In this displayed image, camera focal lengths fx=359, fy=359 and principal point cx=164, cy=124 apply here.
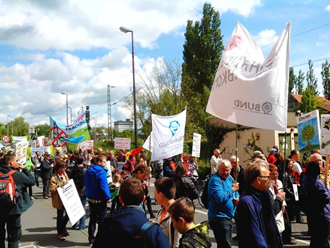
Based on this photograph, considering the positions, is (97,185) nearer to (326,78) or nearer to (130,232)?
(130,232)

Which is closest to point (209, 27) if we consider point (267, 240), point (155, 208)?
point (155, 208)

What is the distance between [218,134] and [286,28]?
19.5 m

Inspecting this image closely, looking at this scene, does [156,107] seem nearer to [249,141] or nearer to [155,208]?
[249,141]

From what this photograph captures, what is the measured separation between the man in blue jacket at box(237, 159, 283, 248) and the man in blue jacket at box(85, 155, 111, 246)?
3905 mm

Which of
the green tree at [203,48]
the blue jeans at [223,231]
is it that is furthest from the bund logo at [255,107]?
the green tree at [203,48]

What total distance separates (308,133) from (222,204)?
4541 mm

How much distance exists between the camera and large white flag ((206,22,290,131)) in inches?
186

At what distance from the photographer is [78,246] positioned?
696 centimetres

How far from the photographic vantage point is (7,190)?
18.7 ft

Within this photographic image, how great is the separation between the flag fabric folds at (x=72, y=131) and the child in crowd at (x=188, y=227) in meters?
11.2

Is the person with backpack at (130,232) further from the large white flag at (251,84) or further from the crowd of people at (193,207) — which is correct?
the large white flag at (251,84)

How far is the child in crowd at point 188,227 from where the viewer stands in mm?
2916

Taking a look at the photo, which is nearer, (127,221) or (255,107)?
(127,221)

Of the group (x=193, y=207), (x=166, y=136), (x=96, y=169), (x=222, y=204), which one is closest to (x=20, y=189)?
(x=96, y=169)
